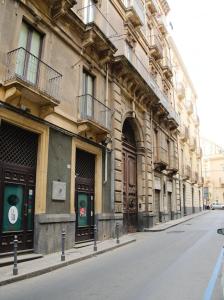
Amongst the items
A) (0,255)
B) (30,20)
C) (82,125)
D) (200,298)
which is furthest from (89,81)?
(200,298)

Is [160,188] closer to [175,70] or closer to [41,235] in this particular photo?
[41,235]

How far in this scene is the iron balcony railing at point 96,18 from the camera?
14323 mm

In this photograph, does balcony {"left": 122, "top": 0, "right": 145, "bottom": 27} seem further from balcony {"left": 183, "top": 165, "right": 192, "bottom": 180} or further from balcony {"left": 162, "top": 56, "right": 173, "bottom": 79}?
balcony {"left": 183, "top": 165, "right": 192, "bottom": 180}

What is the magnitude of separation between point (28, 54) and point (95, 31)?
→ 13.8 feet

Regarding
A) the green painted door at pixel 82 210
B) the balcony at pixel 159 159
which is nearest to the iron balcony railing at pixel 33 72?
the green painted door at pixel 82 210

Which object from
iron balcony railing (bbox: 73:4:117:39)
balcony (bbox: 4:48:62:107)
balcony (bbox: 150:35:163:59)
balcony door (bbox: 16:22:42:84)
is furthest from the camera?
balcony (bbox: 150:35:163:59)

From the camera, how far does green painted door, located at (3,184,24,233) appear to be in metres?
9.30

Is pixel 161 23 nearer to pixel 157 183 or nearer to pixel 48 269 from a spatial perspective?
pixel 157 183

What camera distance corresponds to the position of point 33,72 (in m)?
10.7

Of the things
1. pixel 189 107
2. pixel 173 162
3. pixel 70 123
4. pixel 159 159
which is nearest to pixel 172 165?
pixel 173 162

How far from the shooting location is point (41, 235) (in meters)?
10.1

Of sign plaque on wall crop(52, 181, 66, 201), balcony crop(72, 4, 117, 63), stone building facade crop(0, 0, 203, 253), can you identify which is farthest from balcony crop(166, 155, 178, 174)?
sign plaque on wall crop(52, 181, 66, 201)

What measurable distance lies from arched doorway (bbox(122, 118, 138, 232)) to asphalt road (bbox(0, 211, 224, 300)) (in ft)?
25.2

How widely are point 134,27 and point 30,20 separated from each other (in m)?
11.7
